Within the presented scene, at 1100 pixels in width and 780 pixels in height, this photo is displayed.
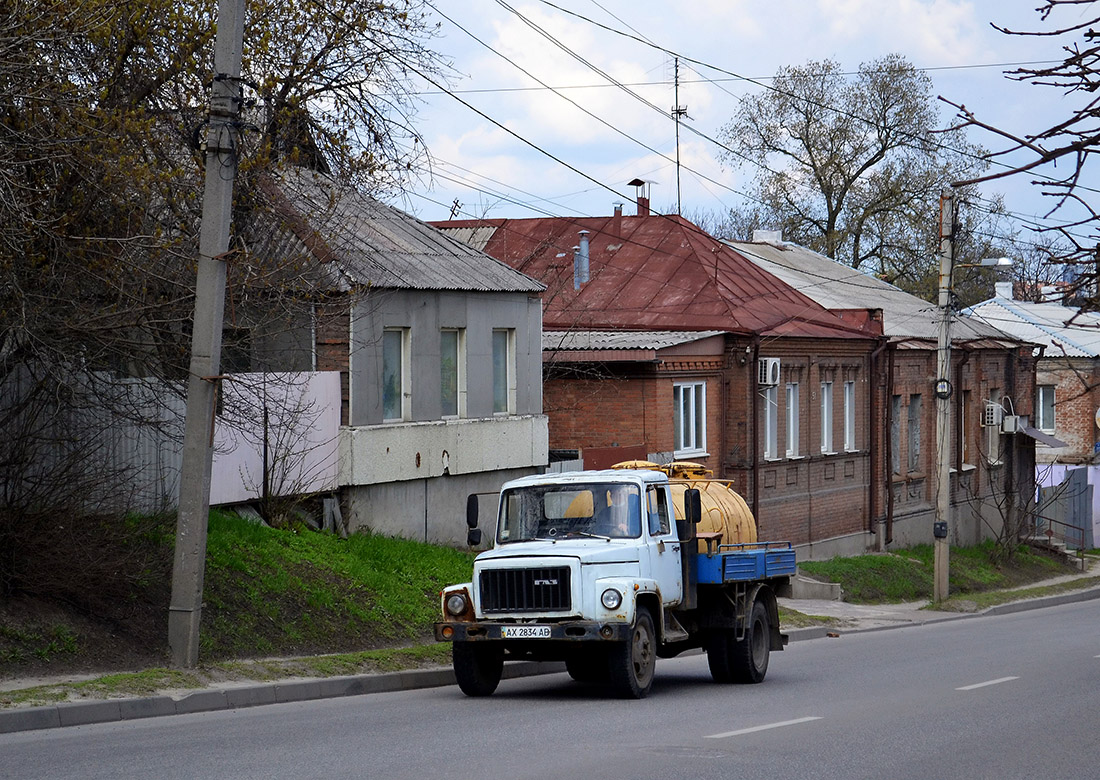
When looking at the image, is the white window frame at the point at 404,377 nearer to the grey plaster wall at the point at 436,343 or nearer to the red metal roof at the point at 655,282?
the grey plaster wall at the point at 436,343

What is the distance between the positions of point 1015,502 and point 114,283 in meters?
39.1

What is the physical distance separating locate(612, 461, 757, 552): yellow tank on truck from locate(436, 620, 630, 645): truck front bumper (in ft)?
8.20

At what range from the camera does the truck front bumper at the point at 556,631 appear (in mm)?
12812

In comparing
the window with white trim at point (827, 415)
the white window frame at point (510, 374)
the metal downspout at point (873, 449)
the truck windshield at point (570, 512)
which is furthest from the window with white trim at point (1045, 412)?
the truck windshield at point (570, 512)

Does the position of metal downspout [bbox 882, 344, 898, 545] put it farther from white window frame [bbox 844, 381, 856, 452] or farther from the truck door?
the truck door

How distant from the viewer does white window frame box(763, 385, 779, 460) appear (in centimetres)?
3045

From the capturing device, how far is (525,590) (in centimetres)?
1320

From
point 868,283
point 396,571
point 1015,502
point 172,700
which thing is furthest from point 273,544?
point 1015,502

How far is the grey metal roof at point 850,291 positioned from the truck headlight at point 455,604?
24795 millimetres

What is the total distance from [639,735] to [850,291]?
1290 inches

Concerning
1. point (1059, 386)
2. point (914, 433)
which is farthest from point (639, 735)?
point (1059, 386)

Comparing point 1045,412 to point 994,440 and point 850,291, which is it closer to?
point 994,440

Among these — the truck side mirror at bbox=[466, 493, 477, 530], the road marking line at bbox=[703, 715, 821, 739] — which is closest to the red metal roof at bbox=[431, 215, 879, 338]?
the truck side mirror at bbox=[466, 493, 477, 530]

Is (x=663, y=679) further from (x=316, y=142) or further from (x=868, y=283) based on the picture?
(x=868, y=283)
